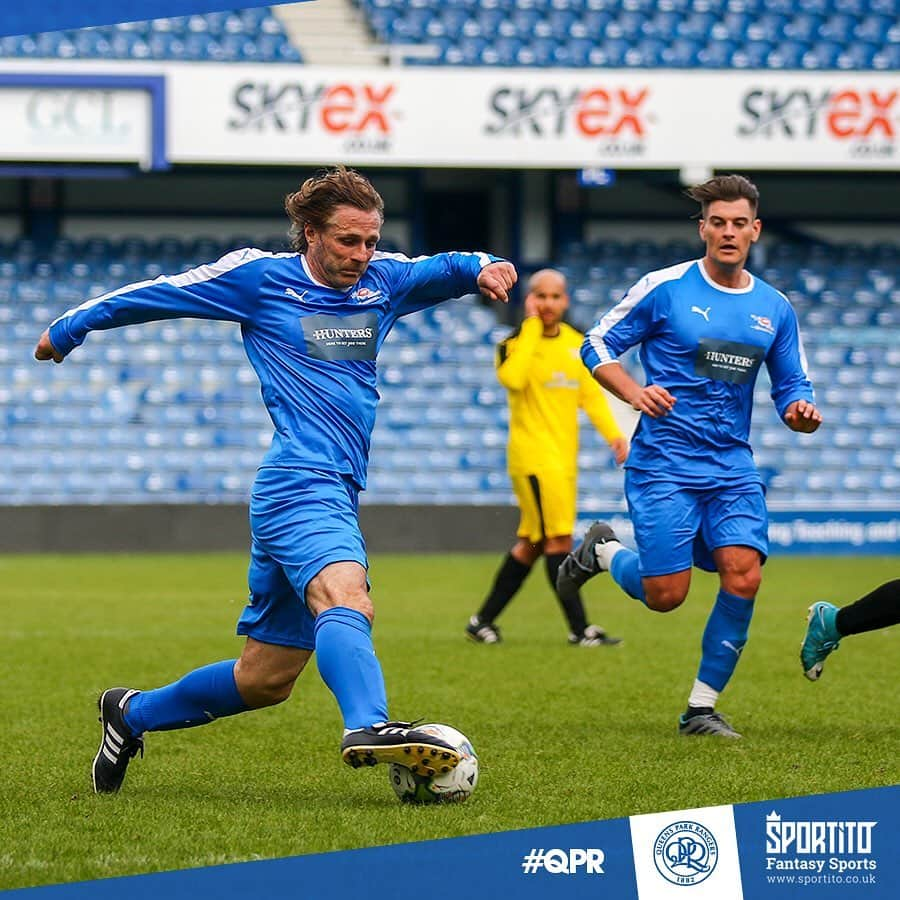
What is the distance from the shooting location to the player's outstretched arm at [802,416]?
6680mm

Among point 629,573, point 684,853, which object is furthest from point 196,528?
point 684,853

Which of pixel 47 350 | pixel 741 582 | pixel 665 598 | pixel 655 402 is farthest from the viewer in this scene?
pixel 665 598

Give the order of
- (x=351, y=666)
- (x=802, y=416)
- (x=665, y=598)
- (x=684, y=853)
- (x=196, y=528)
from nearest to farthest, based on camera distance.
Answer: (x=684, y=853)
(x=351, y=666)
(x=802, y=416)
(x=665, y=598)
(x=196, y=528)

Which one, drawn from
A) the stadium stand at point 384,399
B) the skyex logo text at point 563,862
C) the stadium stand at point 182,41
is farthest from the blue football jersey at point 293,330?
the stadium stand at point 182,41

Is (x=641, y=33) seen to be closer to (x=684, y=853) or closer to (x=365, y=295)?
(x=365, y=295)

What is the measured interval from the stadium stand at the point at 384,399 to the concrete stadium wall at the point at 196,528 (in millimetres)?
867

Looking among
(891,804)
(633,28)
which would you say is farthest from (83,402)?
(891,804)

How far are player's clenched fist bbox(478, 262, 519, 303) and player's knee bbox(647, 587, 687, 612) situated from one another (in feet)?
6.59

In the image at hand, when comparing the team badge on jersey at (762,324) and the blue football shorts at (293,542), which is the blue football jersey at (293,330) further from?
the team badge on jersey at (762,324)

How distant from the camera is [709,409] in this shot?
276 inches

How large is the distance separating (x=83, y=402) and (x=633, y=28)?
8.73m

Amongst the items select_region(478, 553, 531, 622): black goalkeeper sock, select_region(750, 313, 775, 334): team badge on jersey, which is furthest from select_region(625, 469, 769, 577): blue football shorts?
select_region(478, 553, 531, 622): black goalkeeper sock

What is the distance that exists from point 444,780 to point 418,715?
2617 millimetres

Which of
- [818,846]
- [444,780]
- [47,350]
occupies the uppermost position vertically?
[47,350]
